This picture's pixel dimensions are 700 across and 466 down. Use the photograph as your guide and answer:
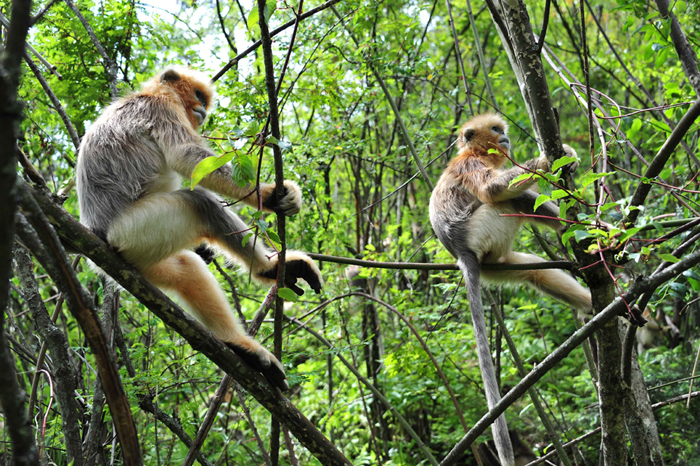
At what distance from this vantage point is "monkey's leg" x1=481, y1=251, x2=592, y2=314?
424 cm

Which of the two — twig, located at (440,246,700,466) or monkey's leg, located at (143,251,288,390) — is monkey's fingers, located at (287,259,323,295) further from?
twig, located at (440,246,700,466)

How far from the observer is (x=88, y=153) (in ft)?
10.4

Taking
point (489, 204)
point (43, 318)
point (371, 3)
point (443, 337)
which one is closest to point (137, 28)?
point (371, 3)

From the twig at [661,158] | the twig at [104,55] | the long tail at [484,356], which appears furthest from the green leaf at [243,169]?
the twig at [104,55]

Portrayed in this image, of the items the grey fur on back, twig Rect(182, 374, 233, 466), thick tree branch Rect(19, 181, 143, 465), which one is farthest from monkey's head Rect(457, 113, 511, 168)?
thick tree branch Rect(19, 181, 143, 465)

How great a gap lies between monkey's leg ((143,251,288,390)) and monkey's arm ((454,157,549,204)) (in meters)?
2.12

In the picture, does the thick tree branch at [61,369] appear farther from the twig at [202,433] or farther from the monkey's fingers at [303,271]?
the monkey's fingers at [303,271]

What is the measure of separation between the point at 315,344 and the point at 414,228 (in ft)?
7.39

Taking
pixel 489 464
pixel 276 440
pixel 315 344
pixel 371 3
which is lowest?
pixel 489 464

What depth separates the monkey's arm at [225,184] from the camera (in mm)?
2826

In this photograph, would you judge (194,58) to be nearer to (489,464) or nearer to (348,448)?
(348,448)

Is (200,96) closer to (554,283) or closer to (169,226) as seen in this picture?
(169,226)

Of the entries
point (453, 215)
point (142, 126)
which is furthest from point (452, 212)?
point (142, 126)

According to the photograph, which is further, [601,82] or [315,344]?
[601,82]
